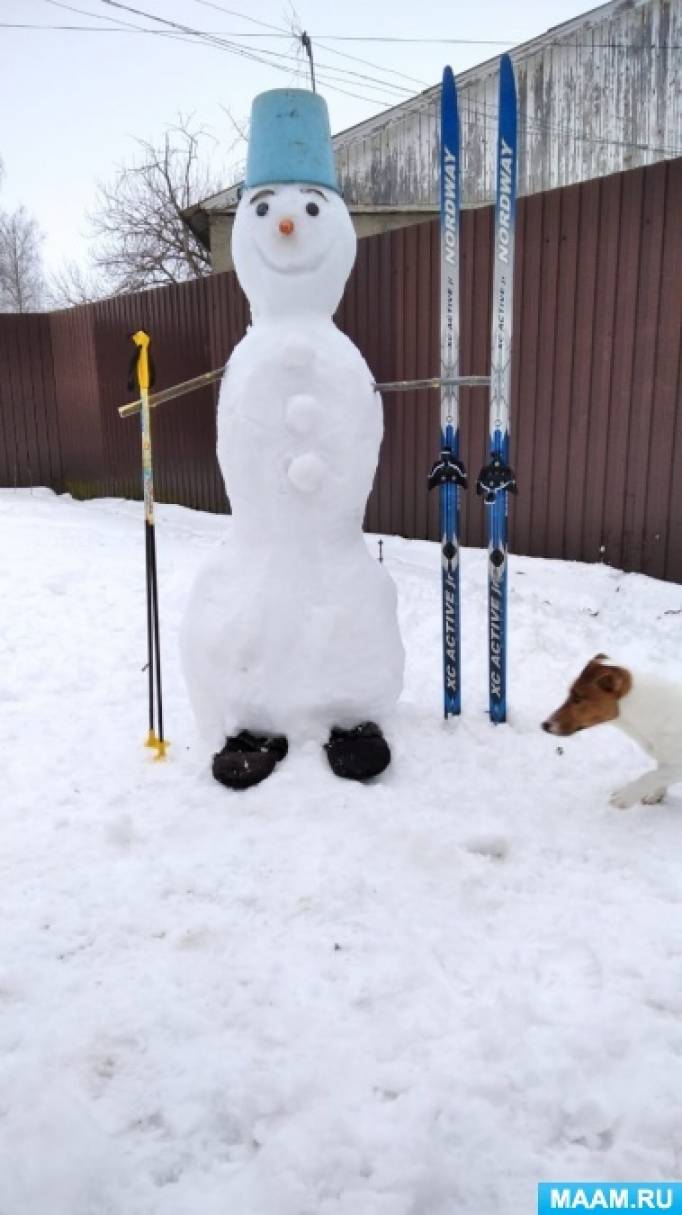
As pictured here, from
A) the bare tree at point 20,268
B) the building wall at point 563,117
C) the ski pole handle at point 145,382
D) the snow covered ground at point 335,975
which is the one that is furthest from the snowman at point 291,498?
the bare tree at point 20,268

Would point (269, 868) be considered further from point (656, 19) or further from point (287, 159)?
point (656, 19)

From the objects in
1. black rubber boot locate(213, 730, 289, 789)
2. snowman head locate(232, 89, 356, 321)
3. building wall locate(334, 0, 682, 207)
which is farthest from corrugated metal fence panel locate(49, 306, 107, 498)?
black rubber boot locate(213, 730, 289, 789)

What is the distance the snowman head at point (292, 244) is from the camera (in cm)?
267

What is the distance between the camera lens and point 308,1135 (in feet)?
4.67

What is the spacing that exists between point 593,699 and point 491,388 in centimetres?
130

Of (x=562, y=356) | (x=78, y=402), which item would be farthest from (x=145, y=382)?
(x=78, y=402)

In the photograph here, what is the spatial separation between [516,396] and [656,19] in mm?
6971

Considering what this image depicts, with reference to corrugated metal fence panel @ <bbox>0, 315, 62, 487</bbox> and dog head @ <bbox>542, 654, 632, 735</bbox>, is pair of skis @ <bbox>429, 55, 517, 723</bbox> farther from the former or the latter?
corrugated metal fence panel @ <bbox>0, 315, 62, 487</bbox>

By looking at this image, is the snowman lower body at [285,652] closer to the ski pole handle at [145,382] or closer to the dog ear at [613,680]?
the ski pole handle at [145,382]

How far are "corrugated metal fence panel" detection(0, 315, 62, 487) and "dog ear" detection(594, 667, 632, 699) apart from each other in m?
9.07

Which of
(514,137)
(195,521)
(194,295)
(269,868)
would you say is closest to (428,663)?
(269,868)

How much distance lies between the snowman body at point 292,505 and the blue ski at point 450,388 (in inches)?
16.2

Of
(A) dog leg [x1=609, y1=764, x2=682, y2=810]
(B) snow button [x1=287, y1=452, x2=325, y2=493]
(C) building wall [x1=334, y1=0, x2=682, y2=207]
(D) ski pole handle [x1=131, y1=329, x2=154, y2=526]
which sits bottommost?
(A) dog leg [x1=609, y1=764, x2=682, y2=810]

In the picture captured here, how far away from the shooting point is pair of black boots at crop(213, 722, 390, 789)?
2.61 m
